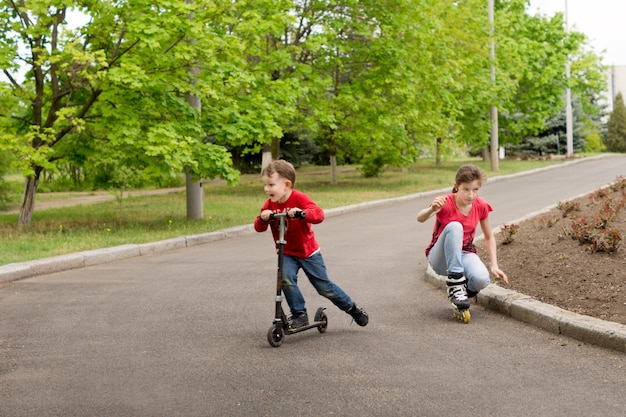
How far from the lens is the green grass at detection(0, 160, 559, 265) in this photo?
12.7m

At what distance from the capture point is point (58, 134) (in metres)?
15.6

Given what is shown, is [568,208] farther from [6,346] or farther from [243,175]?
[243,175]

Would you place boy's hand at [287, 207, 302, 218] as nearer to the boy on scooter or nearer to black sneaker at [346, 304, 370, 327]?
the boy on scooter

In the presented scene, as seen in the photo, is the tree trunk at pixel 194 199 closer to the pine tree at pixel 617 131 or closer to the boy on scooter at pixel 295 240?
the boy on scooter at pixel 295 240

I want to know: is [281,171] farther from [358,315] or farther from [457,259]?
[457,259]

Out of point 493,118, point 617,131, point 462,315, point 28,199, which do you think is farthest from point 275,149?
point 617,131

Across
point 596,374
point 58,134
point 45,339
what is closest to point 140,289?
point 45,339

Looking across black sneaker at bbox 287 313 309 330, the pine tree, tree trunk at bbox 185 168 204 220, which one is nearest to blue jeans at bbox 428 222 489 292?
black sneaker at bbox 287 313 309 330

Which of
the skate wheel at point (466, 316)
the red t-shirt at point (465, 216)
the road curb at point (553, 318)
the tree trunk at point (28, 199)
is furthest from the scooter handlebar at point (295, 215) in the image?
the tree trunk at point (28, 199)

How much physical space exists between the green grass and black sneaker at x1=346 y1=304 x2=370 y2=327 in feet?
18.6

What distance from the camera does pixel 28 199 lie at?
15750 millimetres

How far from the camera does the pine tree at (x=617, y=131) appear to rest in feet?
209

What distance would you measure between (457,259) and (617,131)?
2437 inches

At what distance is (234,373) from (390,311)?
8.18 feet
